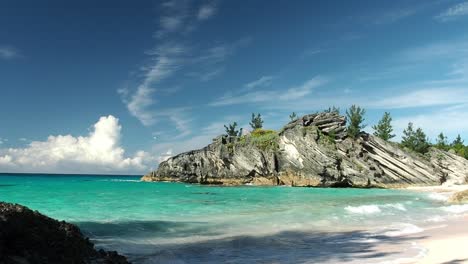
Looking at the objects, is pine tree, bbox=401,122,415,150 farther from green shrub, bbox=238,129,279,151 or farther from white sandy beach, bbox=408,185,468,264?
white sandy beach, bbox=408,185,468,264

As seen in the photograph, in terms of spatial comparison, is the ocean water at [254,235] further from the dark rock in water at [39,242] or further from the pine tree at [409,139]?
the pine tree at [409,139]

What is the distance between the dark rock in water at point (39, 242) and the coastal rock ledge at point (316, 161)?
61.6 metres

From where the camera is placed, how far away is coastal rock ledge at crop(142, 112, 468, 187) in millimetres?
68750

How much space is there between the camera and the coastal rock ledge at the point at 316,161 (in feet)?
226

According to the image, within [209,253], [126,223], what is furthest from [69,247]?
[126,223]

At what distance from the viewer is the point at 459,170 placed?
77750 millimetres

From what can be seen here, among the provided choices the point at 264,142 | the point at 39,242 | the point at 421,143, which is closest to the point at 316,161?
the point at 264,142

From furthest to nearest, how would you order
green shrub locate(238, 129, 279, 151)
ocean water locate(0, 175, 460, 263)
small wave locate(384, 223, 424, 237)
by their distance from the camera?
1. green shrub locate(238, 129, 279, 151)
2. small wave locate(384, 223, 424, 237)
3. ocean water locate(0, 175, 460, 263)

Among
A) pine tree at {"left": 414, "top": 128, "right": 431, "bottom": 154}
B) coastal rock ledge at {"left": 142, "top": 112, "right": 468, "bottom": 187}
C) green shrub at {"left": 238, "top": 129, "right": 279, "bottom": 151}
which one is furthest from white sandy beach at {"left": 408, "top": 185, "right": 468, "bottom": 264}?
pine tree at {"left": 414, "top": 128, "right": 431, "bottom": 154}

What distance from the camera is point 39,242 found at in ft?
25.3

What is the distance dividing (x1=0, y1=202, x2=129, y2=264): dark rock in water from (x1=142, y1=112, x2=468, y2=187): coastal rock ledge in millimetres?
61562

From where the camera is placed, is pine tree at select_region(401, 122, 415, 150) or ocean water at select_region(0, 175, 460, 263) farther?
pine tree at select_region(401, 122, 415, 150)

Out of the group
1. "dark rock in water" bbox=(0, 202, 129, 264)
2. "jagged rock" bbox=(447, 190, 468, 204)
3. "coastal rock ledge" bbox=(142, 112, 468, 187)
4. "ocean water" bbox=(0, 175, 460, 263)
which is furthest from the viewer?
"coastal rock ledge" bbox=(142, 112, 468, 187)

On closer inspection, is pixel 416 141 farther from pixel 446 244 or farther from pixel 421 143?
pixel 446 244
